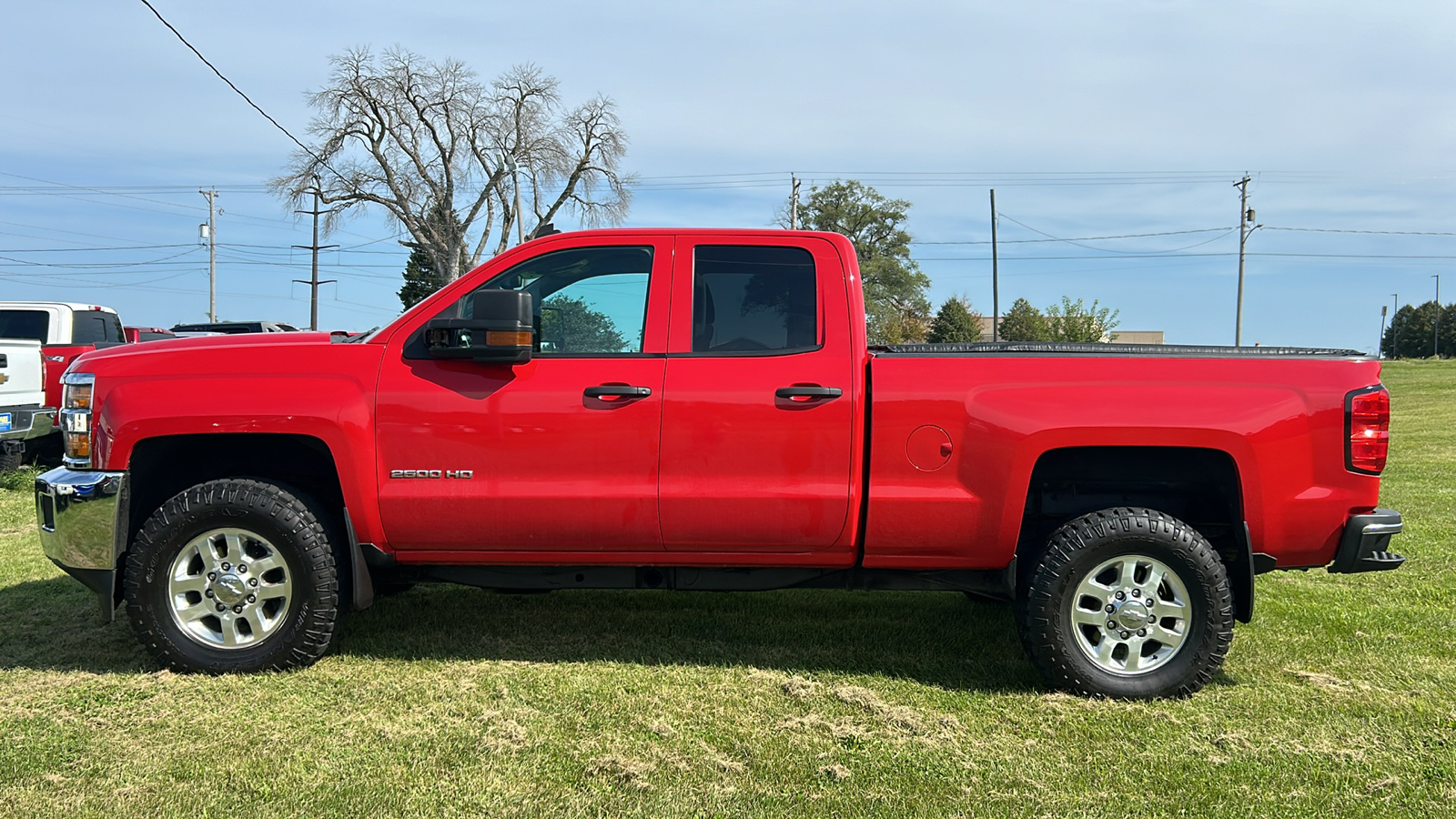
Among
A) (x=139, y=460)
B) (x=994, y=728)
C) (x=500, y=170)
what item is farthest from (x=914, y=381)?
(x=500, y=170)

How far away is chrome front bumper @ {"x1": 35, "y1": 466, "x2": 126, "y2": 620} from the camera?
405 cm

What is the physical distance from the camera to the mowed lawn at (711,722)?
3072 mm

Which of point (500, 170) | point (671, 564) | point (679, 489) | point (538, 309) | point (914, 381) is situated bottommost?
point (671, 564)

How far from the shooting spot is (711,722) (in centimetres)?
363

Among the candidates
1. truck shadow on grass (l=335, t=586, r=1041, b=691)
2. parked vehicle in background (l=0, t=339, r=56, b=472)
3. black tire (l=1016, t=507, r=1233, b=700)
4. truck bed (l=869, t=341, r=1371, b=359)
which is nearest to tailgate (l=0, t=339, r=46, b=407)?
parked vehicle in background (l=0, t=339, r=56, b=472)

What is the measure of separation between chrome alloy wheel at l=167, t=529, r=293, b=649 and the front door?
55 cm

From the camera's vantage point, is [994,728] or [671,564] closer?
[994,728]

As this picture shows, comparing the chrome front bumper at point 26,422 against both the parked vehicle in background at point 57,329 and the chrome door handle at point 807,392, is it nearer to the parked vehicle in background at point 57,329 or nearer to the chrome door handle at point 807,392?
the parked vehicle in background at point 57,329

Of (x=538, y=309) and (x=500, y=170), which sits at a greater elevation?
(x=500, y=170)

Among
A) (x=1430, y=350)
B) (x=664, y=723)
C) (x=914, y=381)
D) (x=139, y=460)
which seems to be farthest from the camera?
(x=1430, y=350)

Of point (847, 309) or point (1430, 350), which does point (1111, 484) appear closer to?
point (847, 309)

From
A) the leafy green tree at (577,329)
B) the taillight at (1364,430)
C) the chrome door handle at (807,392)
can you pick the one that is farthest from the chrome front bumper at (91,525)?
the taillight at (1364,430)

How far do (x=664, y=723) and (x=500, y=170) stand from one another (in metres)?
44.6

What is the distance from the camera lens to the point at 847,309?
411 centimetres
